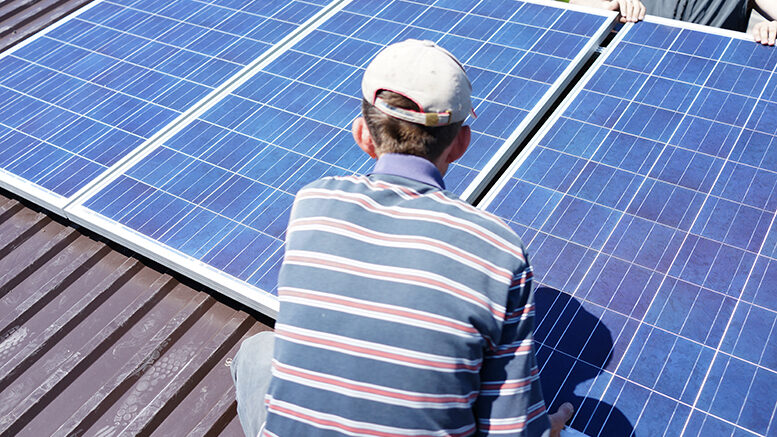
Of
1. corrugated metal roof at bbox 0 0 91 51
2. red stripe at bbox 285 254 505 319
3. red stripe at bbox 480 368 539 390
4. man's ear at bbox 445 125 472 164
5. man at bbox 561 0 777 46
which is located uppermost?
man's ear at bbox 445 125 472 164

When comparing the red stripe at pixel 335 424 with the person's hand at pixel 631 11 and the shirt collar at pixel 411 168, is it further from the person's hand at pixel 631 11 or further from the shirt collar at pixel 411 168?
the person's hand at pixel 631 11

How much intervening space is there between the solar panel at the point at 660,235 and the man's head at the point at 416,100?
161 centimetres

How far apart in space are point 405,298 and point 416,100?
29.6 inches

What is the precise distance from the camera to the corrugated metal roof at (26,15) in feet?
25.4

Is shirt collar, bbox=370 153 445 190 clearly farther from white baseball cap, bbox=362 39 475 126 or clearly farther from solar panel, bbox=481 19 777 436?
solar panel, bbox=481 19 777 436

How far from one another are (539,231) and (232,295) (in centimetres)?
202

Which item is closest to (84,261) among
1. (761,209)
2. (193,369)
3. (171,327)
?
(171,327)

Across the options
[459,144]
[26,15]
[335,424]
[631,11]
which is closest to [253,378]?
[335,424]

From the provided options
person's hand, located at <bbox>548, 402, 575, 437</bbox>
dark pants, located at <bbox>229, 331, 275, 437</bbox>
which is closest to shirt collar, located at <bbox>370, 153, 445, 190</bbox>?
person's hand, located at <bbox>548, 402, 575, 437</bbox>

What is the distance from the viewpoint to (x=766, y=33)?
5.05 metres

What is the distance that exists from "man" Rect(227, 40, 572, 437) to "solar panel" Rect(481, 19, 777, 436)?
3.81 feet

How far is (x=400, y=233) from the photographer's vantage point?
7.29 feet

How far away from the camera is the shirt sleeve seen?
2.27m

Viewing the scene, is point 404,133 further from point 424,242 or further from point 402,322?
point 402,322
